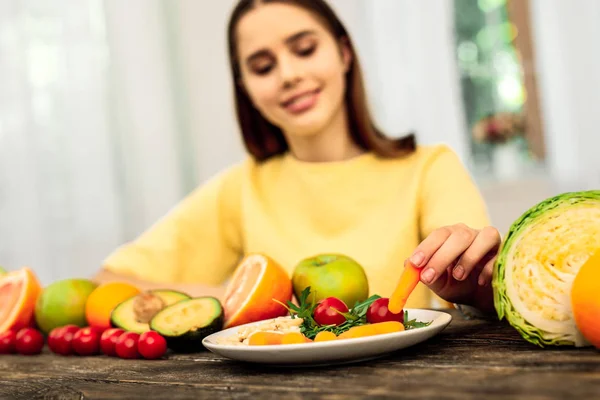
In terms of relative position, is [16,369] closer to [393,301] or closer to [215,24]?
[393,301]

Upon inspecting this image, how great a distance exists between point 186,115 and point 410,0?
49.2 inches

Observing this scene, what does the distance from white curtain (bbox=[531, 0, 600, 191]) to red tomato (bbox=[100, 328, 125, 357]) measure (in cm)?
215

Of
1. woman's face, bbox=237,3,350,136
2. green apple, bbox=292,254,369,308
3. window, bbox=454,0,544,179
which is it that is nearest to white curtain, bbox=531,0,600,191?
window, bbox=454,0,544,179

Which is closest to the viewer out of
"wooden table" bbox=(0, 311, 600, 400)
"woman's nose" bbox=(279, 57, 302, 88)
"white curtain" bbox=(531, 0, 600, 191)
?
"wooden table" bbox=(0, 311, 600, 400)

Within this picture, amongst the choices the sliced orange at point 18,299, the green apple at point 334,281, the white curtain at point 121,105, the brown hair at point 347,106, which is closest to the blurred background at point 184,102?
the white curtain at point 121,105

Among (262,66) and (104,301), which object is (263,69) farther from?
(104,301)

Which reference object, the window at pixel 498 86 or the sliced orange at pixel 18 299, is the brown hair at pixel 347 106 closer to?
the sliced orange at pixel 18 299

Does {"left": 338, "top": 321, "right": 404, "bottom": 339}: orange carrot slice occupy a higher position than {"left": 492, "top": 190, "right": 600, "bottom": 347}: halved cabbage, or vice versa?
{"left": 492, "top": 190, "right": 600, "bottom": 347}: halved cabbage

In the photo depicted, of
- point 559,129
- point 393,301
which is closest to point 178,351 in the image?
point 393,301

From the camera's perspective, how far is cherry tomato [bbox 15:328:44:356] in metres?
1.17

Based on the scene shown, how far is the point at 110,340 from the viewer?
1028 mm

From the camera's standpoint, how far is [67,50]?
314cm

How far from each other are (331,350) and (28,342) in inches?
27.1

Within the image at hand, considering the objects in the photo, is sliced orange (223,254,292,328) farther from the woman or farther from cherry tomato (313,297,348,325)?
the woman
